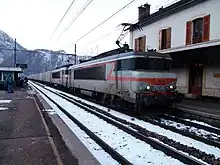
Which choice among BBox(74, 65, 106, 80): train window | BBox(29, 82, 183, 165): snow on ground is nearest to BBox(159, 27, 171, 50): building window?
BBox(74, 65, 106, 80): train window

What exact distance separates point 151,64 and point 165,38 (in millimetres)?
10138

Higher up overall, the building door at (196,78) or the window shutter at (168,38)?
the window shutter at (168,38)

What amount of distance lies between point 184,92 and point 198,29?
5.05 meters

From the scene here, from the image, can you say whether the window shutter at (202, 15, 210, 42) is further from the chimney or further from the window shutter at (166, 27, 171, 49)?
the chimney

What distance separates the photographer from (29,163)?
5.26 meters

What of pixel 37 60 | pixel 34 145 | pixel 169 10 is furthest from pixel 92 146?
pixel 37 60

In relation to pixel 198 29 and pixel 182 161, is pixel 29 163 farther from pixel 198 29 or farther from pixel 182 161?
pixel 198 29

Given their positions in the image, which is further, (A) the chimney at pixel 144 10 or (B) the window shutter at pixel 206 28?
(A) the chimney at pixel 144 10

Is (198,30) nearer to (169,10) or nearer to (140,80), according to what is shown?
(169,10)

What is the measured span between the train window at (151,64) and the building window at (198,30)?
545 cm

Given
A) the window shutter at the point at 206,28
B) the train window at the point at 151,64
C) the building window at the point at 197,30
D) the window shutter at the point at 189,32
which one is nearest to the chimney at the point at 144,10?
the window shutter at the point at 189,32

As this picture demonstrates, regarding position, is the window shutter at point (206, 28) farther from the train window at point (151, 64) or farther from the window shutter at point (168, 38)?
the train window at point (151, 64)

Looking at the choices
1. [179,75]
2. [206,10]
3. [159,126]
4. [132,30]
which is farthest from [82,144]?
[132,30]

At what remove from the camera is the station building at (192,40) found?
636 inches
